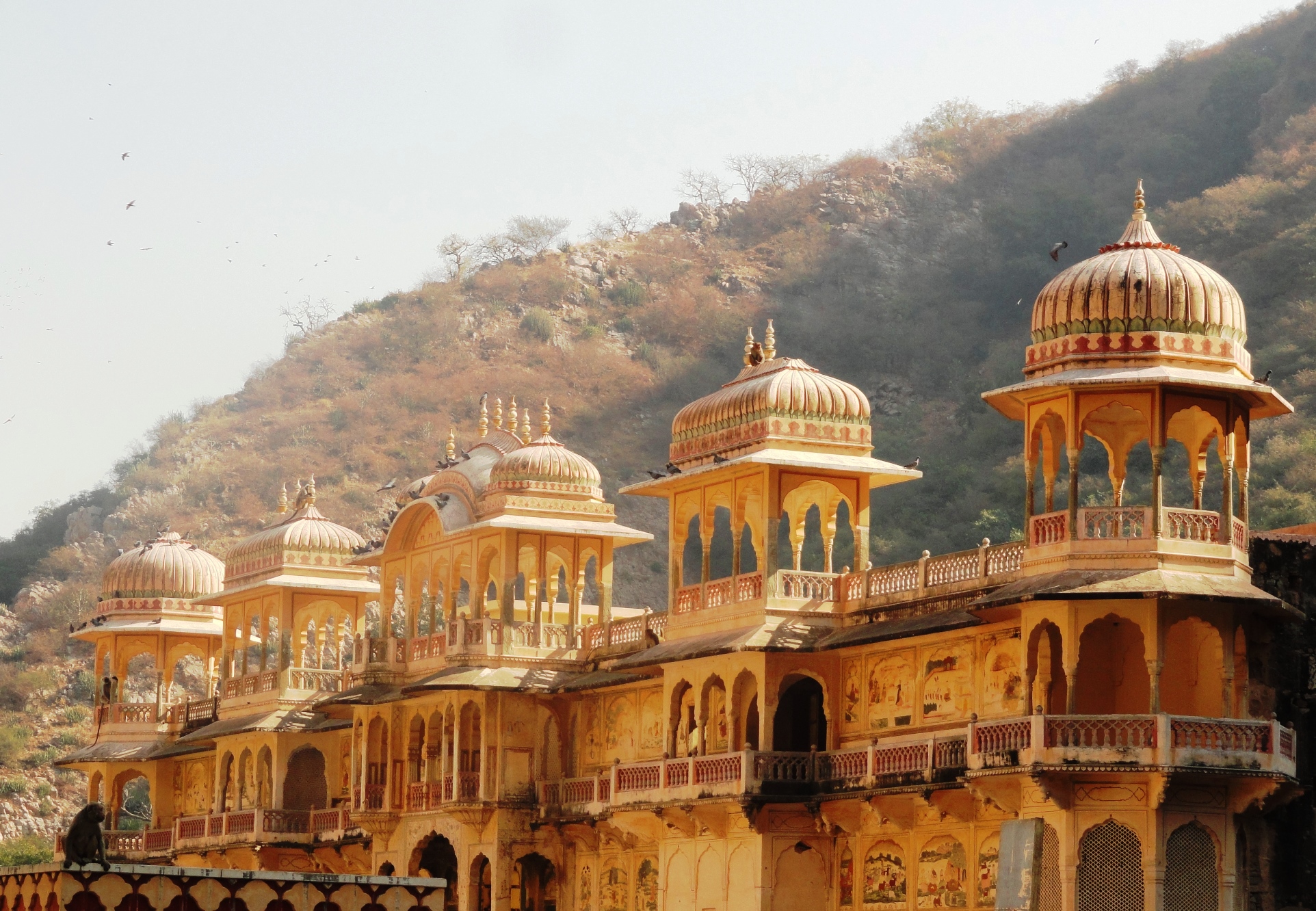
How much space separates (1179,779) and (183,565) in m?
29.6

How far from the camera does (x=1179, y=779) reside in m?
23.9

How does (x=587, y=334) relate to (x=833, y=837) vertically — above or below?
above

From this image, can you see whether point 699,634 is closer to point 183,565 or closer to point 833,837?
point 833,837

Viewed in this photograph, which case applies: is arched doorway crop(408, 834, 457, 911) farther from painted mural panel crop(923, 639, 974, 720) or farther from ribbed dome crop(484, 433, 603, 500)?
painted mural panel crop(923, 639, 974, 720)

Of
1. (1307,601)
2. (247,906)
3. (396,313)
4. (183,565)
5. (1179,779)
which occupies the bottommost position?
(247,906)

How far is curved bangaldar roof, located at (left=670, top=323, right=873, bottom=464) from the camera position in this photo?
30.0 m

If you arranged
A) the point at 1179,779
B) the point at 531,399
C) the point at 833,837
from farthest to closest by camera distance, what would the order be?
1. the point at 531,399
2. the point at 833,837
3. the point at 1179,779

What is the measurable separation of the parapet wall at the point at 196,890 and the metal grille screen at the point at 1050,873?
6914 mm

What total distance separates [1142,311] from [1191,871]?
6.36 meters

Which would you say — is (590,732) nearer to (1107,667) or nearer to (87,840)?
(1107,667)

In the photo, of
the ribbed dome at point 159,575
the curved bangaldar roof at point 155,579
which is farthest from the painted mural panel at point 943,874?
the ribbed dome at point 159,575

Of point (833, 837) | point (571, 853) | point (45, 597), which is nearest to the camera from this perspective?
point (833, 837)

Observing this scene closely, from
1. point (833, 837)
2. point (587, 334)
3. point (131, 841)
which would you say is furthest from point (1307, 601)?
point (587, 334)

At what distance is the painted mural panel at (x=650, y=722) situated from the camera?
33219 millimetres
